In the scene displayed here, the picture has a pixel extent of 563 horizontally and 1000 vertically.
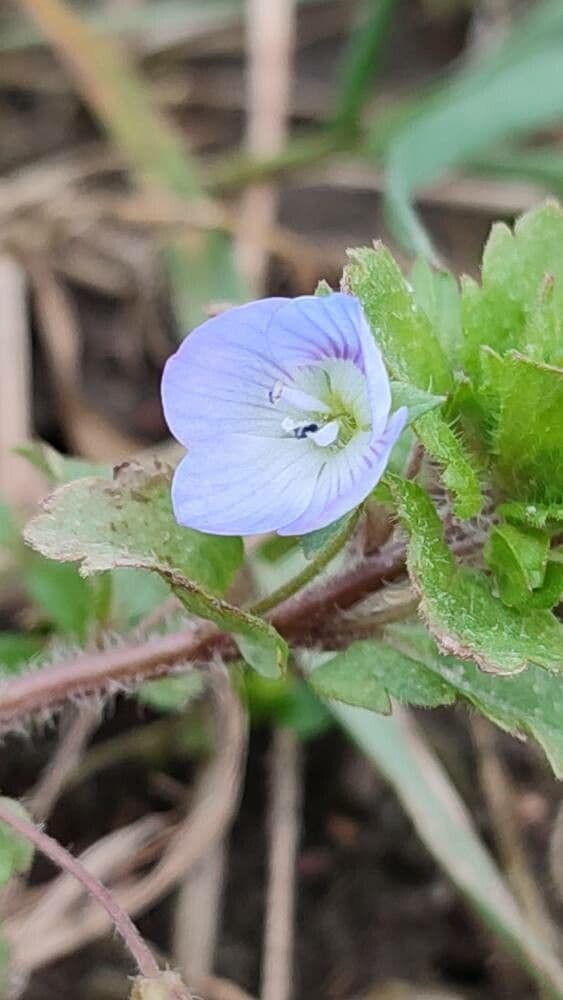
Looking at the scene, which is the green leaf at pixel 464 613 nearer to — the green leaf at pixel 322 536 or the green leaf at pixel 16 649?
the green leaf at pixel 322 536

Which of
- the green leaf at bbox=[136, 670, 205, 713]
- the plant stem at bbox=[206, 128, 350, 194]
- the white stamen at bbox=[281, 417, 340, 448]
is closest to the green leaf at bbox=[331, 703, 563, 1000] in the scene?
the green leaf at bbox=[136, 670, 205, 713]

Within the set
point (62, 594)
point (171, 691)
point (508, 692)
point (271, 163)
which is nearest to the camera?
point (508, 692)

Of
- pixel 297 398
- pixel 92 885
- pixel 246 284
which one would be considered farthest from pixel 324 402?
pixel 246 284

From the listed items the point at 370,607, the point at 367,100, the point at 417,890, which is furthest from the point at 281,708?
the point at 367,100

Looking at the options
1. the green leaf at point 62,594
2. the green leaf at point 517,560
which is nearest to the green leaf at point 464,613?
the green leaf at point 517,560

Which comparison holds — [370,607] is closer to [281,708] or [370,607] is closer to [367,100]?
[281,708]

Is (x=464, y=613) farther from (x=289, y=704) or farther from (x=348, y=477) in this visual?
(x=289, y=704)

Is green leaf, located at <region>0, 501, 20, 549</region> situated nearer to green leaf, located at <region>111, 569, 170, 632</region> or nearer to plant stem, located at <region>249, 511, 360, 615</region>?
green leaf, located at <region>111, 569, 170, 632</region>
